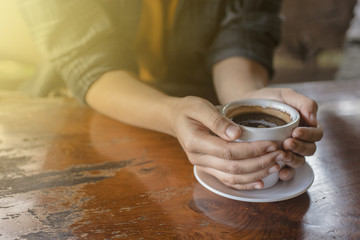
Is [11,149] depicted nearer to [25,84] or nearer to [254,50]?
[25,84]

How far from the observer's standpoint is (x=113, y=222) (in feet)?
1.87

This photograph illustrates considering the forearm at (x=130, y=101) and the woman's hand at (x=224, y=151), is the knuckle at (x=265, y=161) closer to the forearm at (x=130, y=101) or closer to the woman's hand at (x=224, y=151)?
the woman's hand at (x=224, y=151)

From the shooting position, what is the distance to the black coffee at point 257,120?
671 mm

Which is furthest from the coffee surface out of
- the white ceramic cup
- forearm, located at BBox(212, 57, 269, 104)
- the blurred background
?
the blurred background

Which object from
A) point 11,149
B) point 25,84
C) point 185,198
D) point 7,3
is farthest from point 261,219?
point 7,3

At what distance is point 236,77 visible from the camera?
104 centimetres

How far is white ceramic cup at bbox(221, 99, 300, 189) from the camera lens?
1.93 ft

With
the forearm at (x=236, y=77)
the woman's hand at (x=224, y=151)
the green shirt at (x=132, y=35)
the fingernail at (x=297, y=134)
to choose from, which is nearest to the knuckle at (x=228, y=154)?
the woman's hand at (x=224, y=151)

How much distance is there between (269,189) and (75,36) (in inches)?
29.5

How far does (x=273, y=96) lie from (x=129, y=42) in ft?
2.11

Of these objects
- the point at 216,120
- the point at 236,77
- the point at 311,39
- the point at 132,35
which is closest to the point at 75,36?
the point at 132,35

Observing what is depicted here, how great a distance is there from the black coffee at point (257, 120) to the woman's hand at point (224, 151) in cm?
6

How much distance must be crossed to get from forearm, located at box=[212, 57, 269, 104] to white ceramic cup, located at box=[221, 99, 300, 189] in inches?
8.8

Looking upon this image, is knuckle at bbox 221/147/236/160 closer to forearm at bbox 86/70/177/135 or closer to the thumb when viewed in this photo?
the thumb
